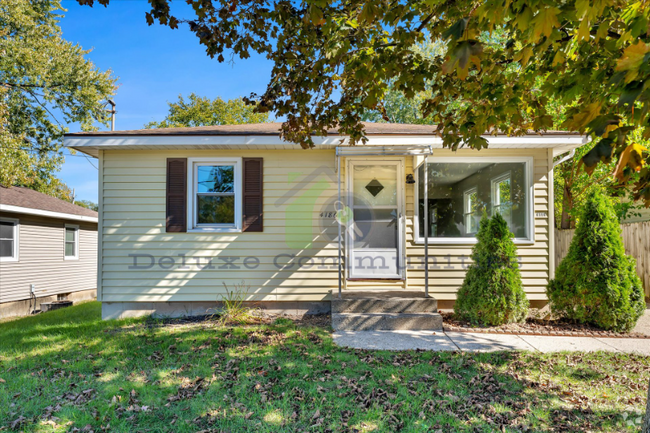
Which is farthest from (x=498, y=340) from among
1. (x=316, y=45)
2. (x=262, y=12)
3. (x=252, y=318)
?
(x=262, y=12)

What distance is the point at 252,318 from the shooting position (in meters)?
5.72

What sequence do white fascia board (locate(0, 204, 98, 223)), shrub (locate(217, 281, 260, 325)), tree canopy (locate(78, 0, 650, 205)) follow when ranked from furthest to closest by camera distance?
white fascia board (locate(0, 204, 98, 223))
shrub (locate(217, 281, 260, 325))
tree canopy (locate(78, 0, 650, 205))

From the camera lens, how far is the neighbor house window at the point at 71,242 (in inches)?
532

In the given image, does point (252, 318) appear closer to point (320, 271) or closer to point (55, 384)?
point (320, 271)

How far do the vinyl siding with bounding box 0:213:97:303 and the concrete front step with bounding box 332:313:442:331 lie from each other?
37.8ft

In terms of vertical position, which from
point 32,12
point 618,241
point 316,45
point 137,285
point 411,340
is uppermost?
point 32,12

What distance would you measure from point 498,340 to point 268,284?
3657mm

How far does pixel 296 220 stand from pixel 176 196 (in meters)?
2.13

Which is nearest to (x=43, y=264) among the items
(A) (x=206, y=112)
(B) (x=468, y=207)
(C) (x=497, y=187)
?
(B) (x=468, y=207)

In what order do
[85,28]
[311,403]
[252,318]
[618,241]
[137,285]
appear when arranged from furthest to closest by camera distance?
[85,28], [137,285], [252,318], [618,241], [311,403]

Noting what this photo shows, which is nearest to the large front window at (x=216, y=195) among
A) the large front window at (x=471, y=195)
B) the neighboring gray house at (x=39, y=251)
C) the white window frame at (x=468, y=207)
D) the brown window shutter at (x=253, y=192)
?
the brown window shutter at (x=253, y=192)

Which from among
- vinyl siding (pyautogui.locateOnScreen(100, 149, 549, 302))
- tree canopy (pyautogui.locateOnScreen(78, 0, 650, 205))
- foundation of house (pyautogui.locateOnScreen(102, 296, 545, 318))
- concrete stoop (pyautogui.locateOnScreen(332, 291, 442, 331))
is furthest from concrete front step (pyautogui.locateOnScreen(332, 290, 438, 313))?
tree canopy (pyautogui.locateOnScreen(78, 0, 650, 205))

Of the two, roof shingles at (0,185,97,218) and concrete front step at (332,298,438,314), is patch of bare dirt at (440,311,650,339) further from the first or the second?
roof shingles at (0,185,97,218)

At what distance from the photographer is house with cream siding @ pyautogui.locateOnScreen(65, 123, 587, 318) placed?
612cm
